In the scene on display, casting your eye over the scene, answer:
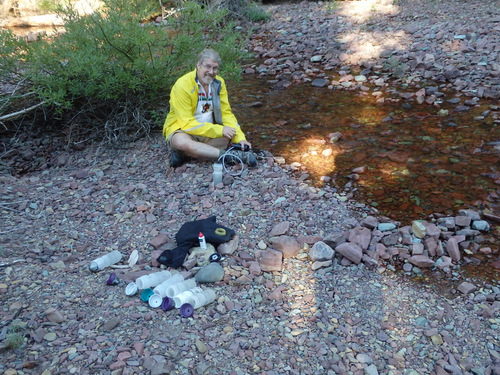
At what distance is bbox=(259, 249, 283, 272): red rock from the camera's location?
10.0 ft

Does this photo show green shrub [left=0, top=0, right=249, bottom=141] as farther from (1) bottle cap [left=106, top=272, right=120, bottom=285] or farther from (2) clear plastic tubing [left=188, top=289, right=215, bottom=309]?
(2) clear plastic tubing [left=188, top=289, right=215, bottom=309]

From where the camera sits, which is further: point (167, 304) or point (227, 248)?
point (227, 248)

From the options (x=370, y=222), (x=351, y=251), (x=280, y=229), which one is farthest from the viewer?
(x=370, y=222)

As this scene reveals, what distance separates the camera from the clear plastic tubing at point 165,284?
2.78 metres

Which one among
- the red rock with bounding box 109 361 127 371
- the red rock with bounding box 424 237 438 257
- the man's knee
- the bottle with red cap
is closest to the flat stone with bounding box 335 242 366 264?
the red rock with bounding box 424 237 438 257

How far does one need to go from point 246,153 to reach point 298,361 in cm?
241

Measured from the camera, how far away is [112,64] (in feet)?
15.7

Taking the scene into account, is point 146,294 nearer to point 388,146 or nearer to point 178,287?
point 178,287

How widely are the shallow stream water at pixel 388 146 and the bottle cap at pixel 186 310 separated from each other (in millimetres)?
2022

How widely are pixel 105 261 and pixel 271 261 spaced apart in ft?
3.88

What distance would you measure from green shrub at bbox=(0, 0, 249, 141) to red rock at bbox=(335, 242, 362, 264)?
2947mm

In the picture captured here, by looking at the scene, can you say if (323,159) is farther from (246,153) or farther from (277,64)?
(277,64)

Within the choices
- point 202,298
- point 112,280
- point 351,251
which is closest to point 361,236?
point 351,251

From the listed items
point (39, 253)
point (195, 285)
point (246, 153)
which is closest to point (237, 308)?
point (195, 285)
